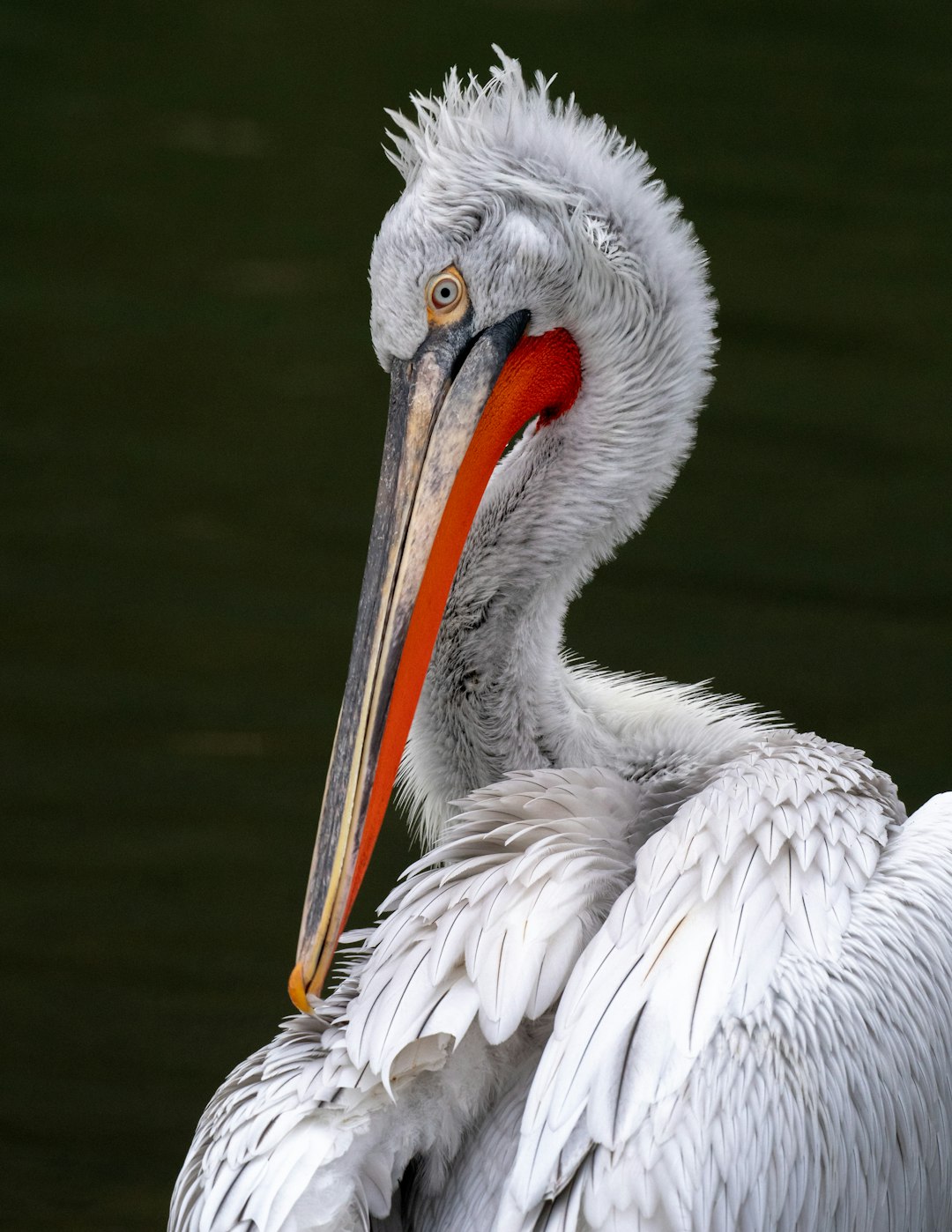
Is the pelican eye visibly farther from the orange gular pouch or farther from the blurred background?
the blurred background

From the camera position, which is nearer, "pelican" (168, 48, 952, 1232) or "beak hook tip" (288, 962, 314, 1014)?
A: "pelican" (168, 48, 952, 1232)

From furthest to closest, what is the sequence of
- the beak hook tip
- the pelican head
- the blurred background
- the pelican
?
the blurred background, the pelican head, the beak hook tip, the pelican

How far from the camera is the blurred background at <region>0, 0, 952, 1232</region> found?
406cm

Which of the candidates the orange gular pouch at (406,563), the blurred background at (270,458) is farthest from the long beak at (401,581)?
the blurred background at (270,458)

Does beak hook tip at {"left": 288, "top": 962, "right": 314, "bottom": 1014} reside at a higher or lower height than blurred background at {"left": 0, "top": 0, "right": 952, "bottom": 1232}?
lower

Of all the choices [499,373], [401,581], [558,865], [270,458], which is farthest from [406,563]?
[270,458]

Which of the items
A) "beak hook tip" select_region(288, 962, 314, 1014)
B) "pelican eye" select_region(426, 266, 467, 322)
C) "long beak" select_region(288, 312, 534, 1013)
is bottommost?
"beak hook tip" select_region(288, 962, 314, 1014)

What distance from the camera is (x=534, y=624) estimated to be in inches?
102

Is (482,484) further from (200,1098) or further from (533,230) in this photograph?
(200,1098)

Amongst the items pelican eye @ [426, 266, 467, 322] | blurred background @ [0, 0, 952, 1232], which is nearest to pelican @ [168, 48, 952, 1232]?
pelican eye @ [426, 266, 467, 322]

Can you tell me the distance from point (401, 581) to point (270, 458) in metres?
3.27

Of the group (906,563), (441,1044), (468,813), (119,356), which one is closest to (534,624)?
→ (468,813)

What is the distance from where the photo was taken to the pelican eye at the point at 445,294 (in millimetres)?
2424

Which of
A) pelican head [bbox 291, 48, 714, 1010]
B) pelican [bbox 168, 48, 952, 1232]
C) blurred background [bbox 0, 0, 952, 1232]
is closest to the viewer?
pelican [bbox 168, 48, 952, 1232]
